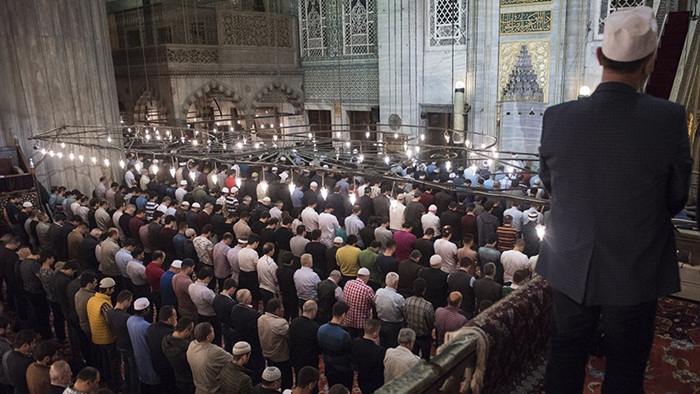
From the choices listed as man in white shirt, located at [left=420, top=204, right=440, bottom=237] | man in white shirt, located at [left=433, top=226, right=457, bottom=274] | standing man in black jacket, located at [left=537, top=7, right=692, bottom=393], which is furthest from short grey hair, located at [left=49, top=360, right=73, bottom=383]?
man in white shirt, located at [left=420, top=204, right=440, bottom=237]

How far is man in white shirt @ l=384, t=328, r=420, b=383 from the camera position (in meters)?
4.23

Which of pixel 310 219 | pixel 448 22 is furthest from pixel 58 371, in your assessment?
pixel 448 22

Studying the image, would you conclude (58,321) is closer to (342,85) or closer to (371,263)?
(371,263)

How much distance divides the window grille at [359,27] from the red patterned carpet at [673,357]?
12.7 meters

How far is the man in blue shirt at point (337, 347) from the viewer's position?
15.6ft

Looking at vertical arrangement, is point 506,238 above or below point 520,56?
below

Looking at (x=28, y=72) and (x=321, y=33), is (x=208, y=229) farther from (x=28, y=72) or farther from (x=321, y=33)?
(x=321, y=33)

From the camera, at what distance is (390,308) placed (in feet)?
17.9

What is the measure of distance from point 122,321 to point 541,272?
4.74 metres

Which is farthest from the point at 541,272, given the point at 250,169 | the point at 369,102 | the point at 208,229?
the point at 369,102

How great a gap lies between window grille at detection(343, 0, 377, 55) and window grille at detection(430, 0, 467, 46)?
2280mm

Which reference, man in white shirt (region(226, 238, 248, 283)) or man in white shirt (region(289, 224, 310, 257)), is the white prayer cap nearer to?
man in white shirt (region(226, 238, 248, 283))

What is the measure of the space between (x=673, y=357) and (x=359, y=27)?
550 inches

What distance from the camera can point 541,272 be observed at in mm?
1692
